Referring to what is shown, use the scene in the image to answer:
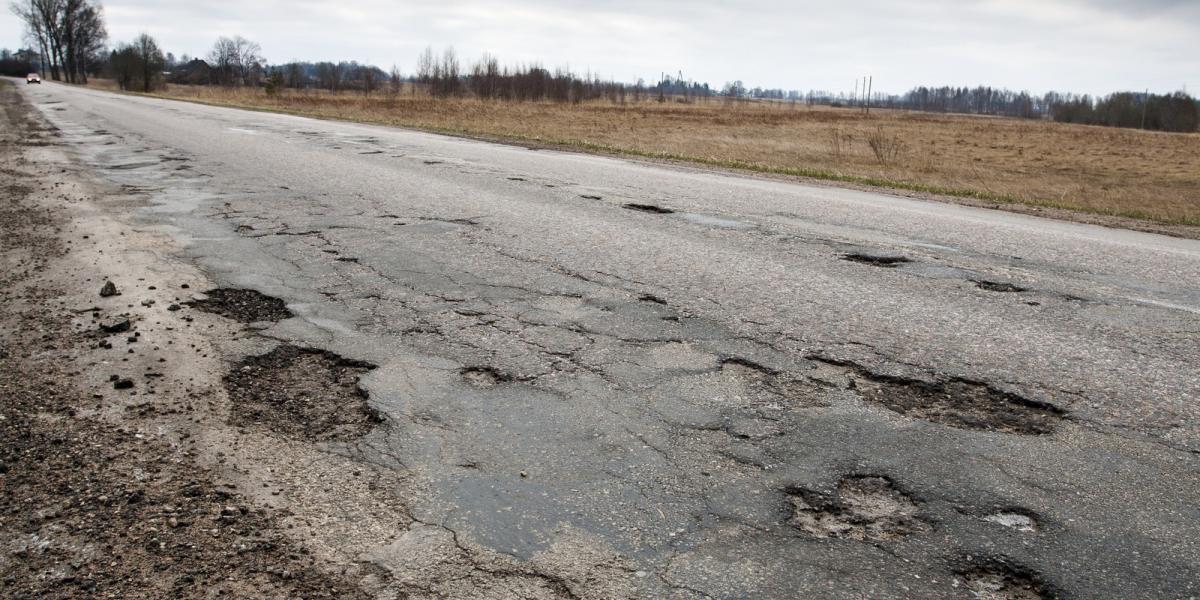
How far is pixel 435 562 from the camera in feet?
6.96

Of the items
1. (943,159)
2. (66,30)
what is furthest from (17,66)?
(943,159)

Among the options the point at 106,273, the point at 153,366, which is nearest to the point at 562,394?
the point at 153,366

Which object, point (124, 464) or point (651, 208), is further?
point (651, 208)

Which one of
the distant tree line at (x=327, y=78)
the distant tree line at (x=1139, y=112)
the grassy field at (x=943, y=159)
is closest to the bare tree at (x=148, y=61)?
the distant tree line at (x=327, y=78)

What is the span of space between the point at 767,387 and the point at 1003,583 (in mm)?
1352

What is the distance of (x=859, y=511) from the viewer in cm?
241

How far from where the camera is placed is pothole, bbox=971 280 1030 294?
16.5 ft

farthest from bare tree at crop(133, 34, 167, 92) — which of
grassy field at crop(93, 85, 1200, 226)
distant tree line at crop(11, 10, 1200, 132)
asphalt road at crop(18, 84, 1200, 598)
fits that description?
asphalt road at crop(18, 84, 1200, 598)

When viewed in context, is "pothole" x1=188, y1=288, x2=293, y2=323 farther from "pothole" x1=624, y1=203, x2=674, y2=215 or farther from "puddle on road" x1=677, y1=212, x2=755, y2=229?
"pothole" x1=624, y1=203, x2=674, y2=215

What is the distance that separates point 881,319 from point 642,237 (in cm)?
249

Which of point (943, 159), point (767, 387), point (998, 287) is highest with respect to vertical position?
point (943, 159)

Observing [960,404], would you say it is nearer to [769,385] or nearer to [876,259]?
[769,385]

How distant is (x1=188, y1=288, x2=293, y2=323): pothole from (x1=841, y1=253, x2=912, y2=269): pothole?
152 inches

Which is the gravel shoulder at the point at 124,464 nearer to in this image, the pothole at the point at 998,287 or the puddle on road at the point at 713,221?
the puddle on road at the point at 713,221
